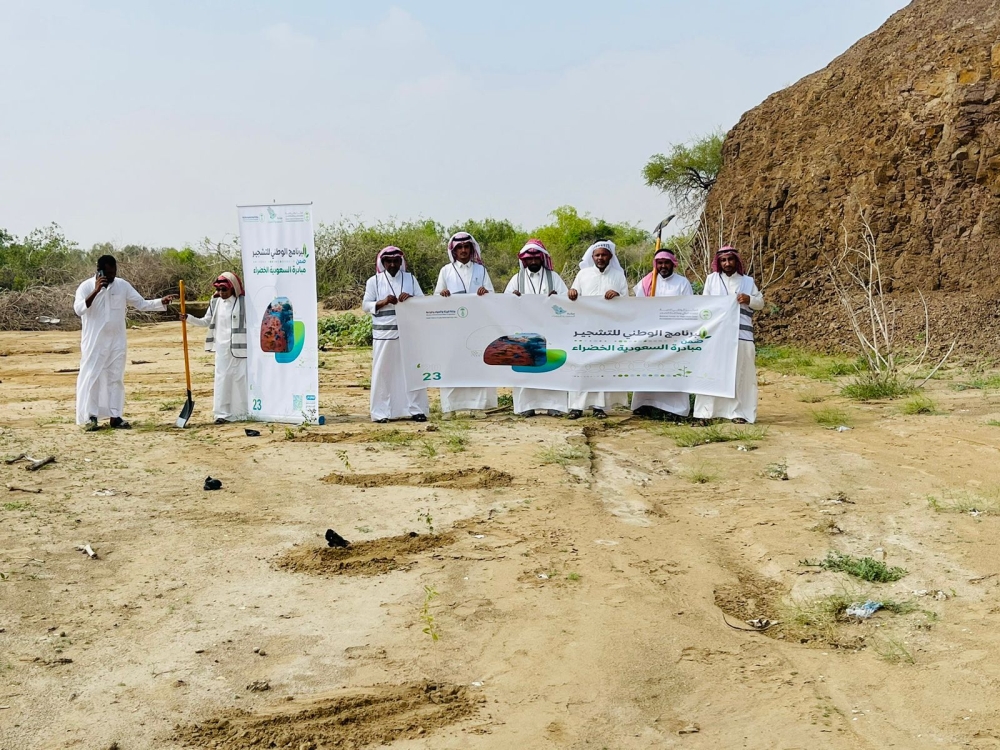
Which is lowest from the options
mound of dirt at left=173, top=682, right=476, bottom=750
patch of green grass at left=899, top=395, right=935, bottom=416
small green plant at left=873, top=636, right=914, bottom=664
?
mound of dirt at left=173, top=682, right=476, bottom=750

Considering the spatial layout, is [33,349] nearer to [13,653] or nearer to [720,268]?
[720,268]

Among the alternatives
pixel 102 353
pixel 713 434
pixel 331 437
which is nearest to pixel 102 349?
pixel 102 353

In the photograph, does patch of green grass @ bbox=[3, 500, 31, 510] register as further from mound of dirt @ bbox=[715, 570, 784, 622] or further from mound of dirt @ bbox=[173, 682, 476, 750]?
mound of dirt @ bbox=[715, 570, 784, 622]

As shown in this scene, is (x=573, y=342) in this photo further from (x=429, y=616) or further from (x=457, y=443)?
(x=429, y=616)

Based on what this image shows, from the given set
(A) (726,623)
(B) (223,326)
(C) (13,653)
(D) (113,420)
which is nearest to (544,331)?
(B) (223,326)

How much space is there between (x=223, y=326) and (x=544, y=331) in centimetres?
313

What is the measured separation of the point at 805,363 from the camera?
1388cm

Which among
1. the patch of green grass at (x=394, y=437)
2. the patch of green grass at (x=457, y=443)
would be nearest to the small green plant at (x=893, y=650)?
the patch of green grass at (x=457, y=443)

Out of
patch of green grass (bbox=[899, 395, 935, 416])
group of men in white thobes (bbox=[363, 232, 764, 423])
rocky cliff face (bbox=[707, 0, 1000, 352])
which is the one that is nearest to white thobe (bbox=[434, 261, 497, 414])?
group of men in white thobes (bbox=[363, 232, 764, 423])

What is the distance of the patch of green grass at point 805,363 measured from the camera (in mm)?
12867

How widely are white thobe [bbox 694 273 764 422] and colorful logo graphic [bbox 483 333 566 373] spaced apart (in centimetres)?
147

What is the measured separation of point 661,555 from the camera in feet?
18.7

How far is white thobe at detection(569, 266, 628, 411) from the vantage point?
33.1 ft

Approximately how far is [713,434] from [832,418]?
55.3 inches
